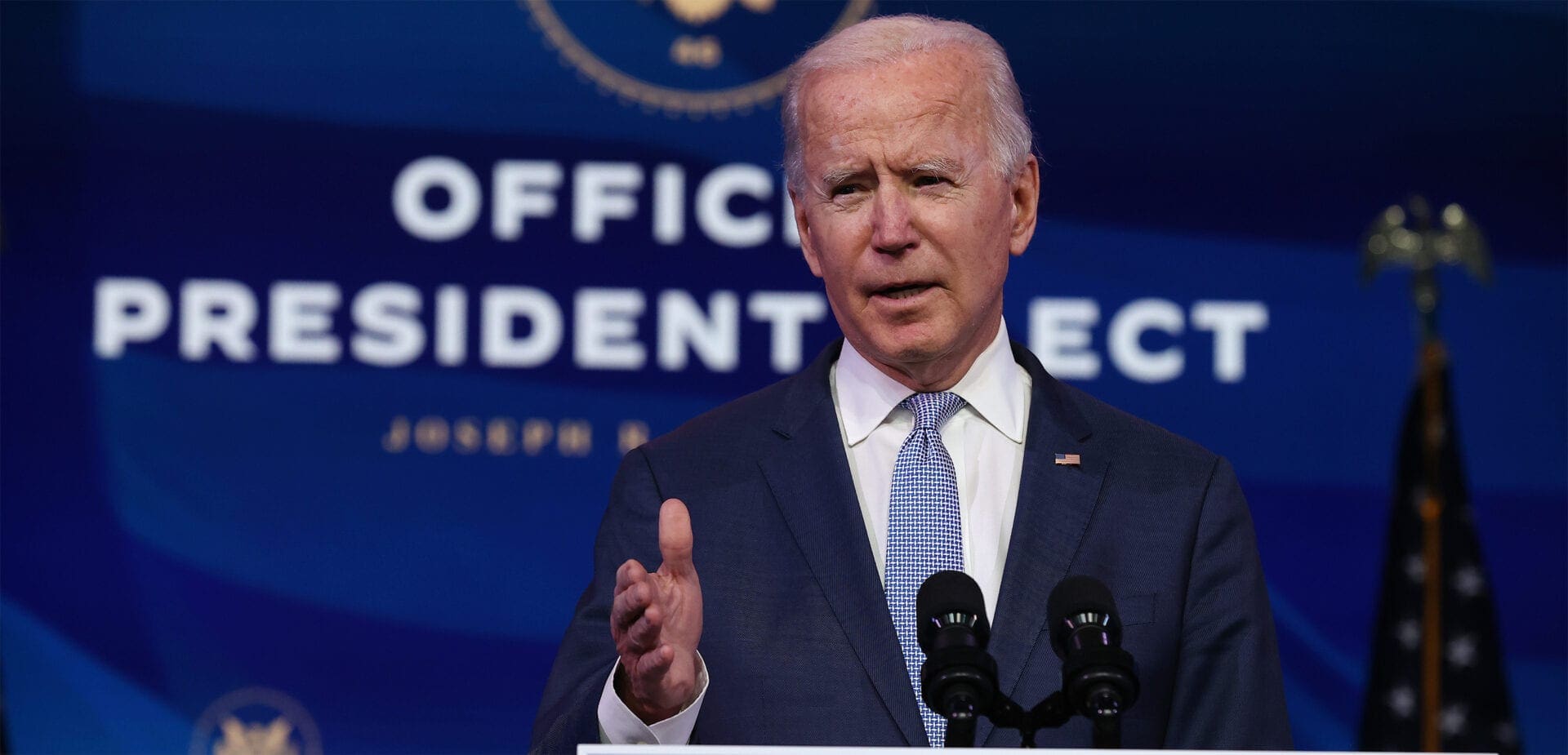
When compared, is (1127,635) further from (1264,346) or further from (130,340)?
(130,340)

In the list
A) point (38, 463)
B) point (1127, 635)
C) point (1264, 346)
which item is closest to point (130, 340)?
point (38, 463)

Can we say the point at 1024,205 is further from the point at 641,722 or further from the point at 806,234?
the point at 641,722

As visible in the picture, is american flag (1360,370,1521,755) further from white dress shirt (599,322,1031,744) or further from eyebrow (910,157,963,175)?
eyebrow (910,157,963,175)

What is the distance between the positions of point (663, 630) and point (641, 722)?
109 millimetres

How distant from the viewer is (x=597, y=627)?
1896mm

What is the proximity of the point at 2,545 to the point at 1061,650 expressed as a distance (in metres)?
3.60

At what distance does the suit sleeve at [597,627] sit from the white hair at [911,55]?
1.38 feet

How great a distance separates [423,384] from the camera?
430 centimetres

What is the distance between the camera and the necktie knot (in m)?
2.05

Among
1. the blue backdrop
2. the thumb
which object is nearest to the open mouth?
the thumb

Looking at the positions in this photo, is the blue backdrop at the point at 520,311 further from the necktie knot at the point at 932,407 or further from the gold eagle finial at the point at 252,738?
the necktie knot at the point at 932,407

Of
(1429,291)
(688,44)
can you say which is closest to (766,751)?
(688,44)

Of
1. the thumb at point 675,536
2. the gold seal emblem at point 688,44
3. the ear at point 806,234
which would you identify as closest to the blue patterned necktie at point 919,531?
the ear at point 806,234

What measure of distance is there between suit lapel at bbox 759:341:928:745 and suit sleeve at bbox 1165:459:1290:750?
1.01ft
